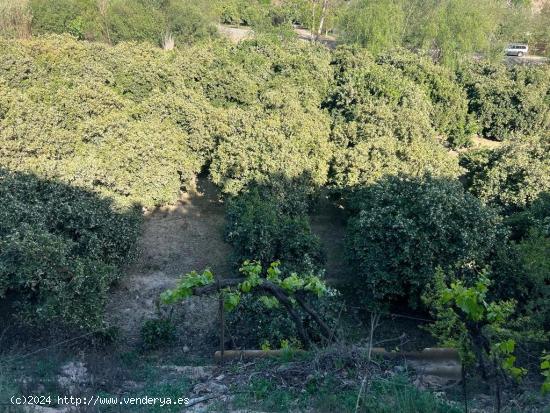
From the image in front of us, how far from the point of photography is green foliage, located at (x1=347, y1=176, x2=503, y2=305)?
11445 millimetres

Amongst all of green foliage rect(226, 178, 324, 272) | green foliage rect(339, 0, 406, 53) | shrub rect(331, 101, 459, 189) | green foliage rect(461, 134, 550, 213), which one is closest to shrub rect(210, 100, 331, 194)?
shrub rect(331, 101, 459, 189)

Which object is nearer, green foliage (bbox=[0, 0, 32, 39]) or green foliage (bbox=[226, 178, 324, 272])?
green foliage (bbox=[226, 178, 324, 272])

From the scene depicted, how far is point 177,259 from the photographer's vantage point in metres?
14.4

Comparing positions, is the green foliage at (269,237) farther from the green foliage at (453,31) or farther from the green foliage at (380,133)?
the green foliage at (453,31)

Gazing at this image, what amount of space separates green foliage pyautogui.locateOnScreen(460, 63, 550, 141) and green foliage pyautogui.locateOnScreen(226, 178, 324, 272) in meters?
12.7

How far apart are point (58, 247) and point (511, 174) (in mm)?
11883

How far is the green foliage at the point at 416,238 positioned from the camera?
11.4 meters

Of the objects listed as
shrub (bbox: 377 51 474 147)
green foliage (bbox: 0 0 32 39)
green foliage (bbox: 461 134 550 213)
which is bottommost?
green foliage (bbox: 461 134 550 213)

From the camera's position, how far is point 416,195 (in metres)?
12.0

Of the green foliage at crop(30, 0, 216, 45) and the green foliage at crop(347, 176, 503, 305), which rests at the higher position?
the green foliage at crop(30, 0, 216, 45)

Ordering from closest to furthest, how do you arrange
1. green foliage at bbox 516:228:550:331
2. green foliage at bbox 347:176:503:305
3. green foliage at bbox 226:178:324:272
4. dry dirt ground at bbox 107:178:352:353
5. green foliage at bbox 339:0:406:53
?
green foliage at bbox 516:228:550:331 → green foliage at bbox 347:176:503:305 → dry dirt ground at bbox 107:178:352:353 → green foliage at bbox 226:178:324:272 → green foliage at bbox 339:0:406:53

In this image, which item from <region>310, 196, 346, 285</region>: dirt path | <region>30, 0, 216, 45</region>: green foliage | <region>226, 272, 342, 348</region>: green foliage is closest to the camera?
<region>226, 272, 342, 348</region>: green foliage

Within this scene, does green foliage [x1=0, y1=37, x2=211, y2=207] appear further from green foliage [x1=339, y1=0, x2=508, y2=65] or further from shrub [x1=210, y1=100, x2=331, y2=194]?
green foliage [x1=339, y1=0, x2=508, y2=65]

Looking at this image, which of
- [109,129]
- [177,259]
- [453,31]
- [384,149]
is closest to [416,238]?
[384,149]
